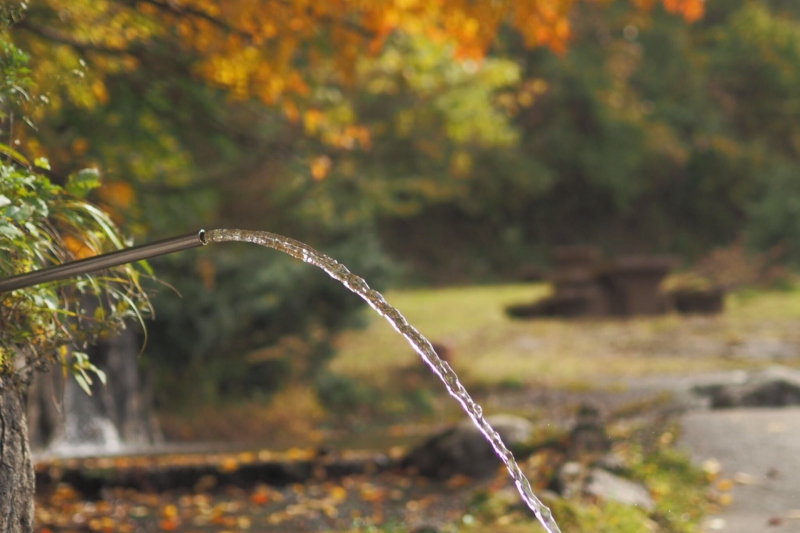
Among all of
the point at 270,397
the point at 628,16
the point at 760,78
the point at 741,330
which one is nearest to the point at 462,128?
the point at 270,397

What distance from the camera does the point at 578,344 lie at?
11.7m

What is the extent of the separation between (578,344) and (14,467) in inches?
404

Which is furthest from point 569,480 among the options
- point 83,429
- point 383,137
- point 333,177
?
point 383,137

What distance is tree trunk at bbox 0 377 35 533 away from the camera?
1.95 meters

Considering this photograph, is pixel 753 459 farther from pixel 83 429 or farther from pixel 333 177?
pixel 333 177

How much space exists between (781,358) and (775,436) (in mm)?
5669

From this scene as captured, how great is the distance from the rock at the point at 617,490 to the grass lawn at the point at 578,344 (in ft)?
16.6

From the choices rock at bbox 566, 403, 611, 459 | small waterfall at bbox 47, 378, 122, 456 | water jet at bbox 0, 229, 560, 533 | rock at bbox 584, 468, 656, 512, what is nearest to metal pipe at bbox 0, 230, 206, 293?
water jet at bbox 0, 229, 560, 533

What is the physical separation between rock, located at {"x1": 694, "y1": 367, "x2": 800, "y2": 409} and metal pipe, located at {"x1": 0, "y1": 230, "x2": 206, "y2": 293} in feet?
15.2

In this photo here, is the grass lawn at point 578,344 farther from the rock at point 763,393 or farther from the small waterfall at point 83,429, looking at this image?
the rock at point 763,393

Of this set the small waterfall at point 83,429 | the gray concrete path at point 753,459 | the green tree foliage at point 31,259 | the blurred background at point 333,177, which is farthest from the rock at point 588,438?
the small waterfall at point 83,429

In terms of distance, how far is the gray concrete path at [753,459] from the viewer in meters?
3.74

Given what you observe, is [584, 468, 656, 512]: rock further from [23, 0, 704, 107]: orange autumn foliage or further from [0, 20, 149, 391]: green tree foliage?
[23, 0, 704, 107]: orange autumn foliage

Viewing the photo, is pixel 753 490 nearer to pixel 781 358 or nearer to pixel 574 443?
pixel 574 443
